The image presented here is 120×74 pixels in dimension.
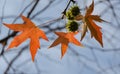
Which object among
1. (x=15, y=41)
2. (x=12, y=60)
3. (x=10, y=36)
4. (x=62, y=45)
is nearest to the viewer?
(x=15, y=41)


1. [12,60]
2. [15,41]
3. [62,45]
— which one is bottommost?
[12,60]

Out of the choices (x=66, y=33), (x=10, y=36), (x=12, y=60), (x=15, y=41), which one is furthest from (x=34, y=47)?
(x=12, y=60)

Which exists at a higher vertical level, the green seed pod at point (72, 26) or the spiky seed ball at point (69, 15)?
the spiky seed ball at point (69, 15)

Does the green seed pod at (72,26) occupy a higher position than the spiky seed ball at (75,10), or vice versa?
the spiky seed ball at (75,10)

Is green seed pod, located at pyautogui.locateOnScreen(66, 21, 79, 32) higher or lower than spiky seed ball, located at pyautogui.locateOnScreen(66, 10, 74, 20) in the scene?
lower

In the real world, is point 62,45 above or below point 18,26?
below

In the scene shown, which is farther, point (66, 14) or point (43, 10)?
point (43, 10)

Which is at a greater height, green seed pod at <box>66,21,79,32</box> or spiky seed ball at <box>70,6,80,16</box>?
spiky seed ball at <box>70,6,80,16</box>

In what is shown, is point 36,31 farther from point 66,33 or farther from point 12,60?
point 12,60
